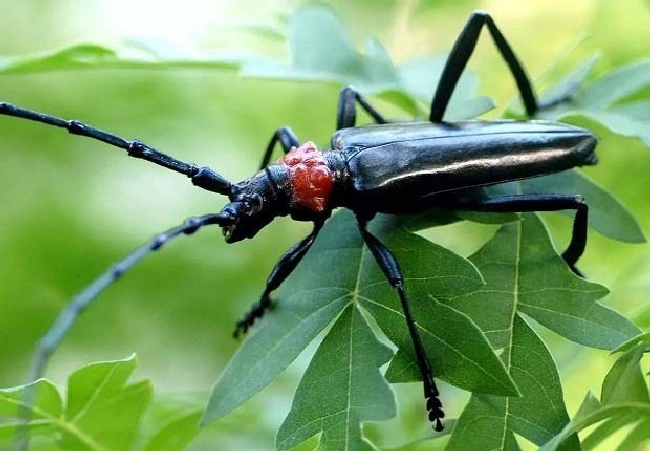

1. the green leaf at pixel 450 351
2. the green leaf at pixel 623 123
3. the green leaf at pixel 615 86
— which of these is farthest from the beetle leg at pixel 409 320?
the green leaf at pixel 615 86

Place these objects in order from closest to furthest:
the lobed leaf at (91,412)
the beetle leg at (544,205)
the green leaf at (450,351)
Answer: the green leaf at (450,351) → the lobed leaf at (91,412) → the beetle leg at (544,205)

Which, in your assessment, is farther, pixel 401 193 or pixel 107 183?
pixel 107 183

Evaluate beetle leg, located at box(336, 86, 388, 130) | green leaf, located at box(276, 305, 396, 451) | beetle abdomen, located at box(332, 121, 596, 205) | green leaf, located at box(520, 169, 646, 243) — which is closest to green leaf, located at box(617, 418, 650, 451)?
green leaf, located at box(276, 305, 396, 451)

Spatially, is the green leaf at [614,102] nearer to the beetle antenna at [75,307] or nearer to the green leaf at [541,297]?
the green leaf at [541,297]

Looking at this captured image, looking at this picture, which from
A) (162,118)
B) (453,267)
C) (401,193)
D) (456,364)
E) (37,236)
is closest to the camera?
(456,364)

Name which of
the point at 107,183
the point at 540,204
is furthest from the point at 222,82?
the point at 540,204

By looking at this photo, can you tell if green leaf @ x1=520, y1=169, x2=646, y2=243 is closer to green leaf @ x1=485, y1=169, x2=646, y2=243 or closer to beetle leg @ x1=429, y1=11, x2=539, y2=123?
green leaf @ x1=485, y1=169, x2=646, y2=243

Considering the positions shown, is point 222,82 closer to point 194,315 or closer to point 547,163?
point 194,315
